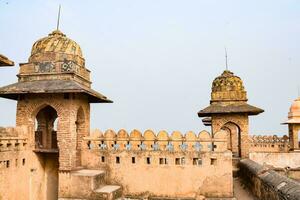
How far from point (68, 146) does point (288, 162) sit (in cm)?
1357

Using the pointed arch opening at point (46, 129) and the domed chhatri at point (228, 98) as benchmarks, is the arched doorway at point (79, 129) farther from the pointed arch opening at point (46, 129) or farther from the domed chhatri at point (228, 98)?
the domed chhatri at point (228, 98)

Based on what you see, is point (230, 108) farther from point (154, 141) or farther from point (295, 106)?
point (295, 106)

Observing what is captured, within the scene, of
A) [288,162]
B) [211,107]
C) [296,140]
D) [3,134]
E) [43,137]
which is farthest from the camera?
[296,140]

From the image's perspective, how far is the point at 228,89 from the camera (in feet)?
54.9

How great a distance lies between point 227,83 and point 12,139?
10937mm

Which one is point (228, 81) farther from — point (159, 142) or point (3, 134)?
point (3, 134)

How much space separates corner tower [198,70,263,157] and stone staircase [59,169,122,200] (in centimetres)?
628

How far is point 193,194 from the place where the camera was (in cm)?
1252

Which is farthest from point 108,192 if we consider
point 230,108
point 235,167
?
point 235,167

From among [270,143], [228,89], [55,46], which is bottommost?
[270,143]

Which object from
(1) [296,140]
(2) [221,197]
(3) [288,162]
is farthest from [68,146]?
(1) [296,140]

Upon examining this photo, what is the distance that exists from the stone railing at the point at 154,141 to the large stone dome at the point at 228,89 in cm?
425

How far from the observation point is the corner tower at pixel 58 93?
39.8 ft

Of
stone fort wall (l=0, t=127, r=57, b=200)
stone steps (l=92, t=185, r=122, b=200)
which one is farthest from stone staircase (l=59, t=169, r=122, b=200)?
stone fort wall (l=0, t=127, r=57, b=200)
